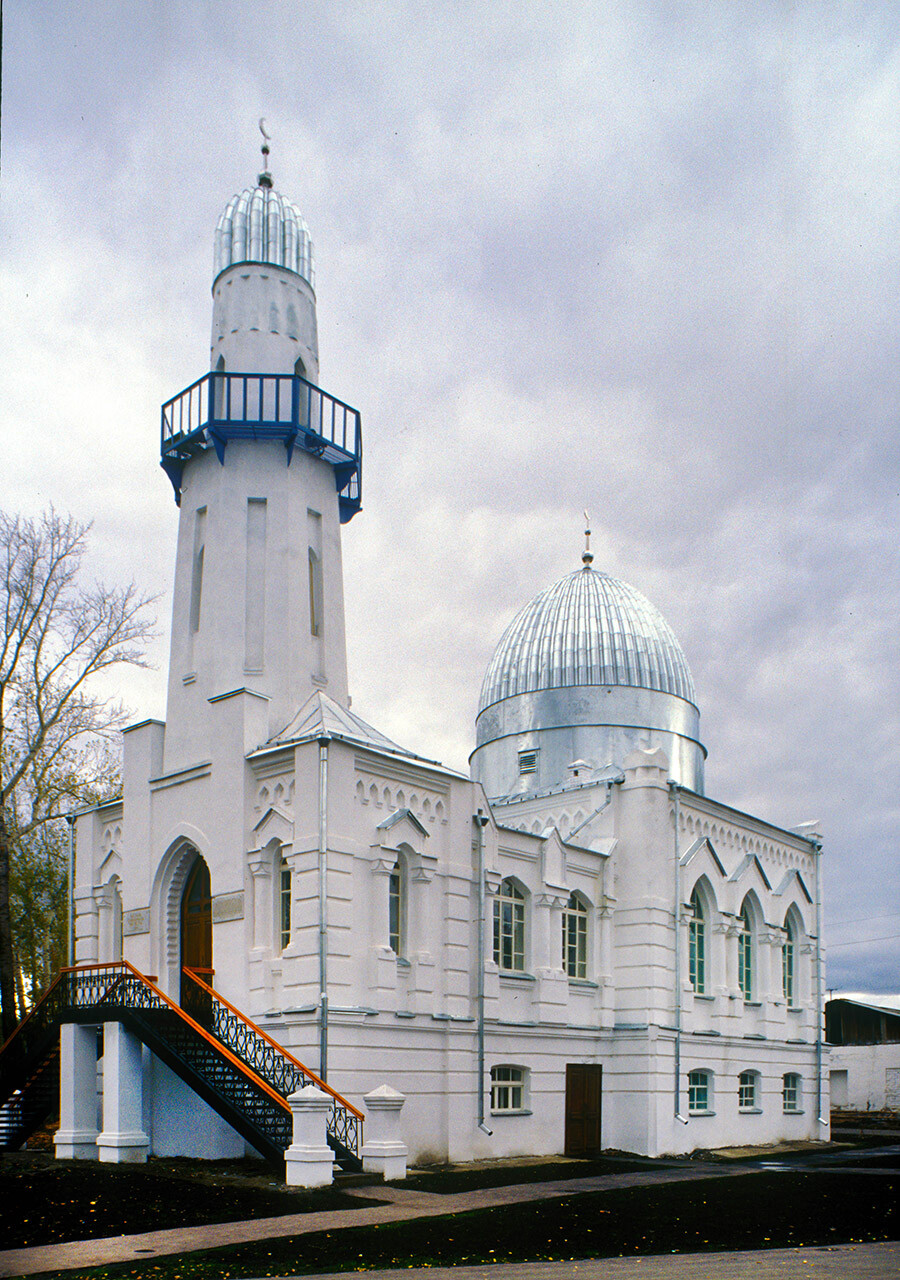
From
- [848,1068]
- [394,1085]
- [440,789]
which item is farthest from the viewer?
[848,1068]

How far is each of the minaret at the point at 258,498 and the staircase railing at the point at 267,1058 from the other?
4.87 m

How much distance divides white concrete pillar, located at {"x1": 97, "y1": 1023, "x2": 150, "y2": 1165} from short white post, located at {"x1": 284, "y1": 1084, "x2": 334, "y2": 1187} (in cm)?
402

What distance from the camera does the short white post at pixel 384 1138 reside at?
1792cm

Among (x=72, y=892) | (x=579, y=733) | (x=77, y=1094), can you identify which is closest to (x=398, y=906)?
(x=77, y=1094)

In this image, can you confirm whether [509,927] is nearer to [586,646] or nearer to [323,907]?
[323,907]

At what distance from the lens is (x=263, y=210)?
2636 centimetres

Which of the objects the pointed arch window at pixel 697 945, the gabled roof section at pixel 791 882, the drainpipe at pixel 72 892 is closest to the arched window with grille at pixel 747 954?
the gabled roof section at pixel 791 882

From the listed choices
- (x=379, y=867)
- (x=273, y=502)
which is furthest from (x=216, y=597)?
(x=379, y=867)

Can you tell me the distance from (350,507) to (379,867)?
371 inches

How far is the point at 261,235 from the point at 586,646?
13.5 meters

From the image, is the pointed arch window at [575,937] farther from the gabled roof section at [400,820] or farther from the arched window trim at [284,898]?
the arched window trim at [284,898]

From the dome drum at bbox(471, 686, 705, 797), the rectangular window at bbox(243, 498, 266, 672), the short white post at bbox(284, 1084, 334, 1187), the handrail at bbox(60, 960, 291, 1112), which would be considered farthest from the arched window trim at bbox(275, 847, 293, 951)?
the dome drum at bbox(471, 686, 705, 797)

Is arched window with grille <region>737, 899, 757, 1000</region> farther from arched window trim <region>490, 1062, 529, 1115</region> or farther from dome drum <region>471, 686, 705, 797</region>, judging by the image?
arched window trim <region>490, 1062, 529, 1115</region>

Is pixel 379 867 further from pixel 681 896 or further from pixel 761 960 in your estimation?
pixel 761 960
